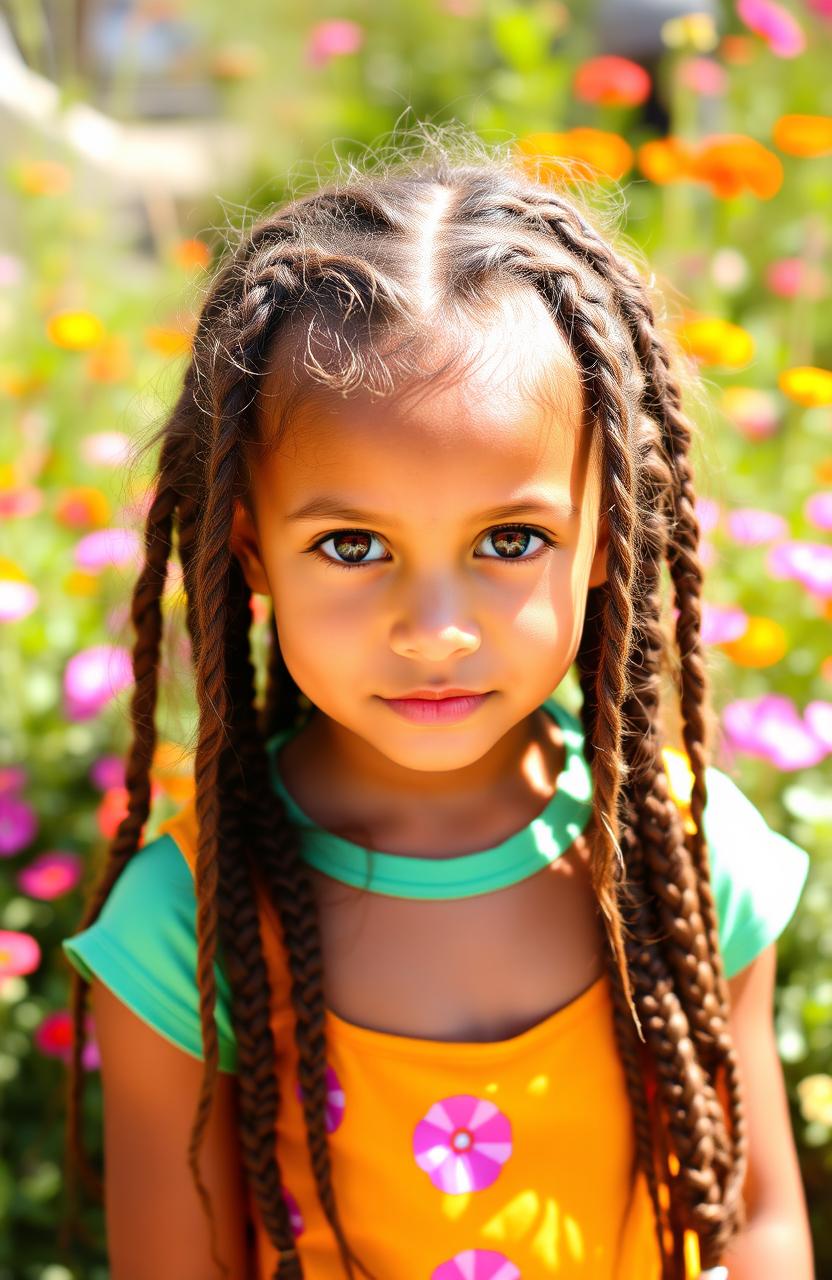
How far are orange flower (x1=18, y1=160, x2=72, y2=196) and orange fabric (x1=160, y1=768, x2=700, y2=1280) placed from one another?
1.91 metres

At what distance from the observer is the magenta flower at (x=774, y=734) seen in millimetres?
1571

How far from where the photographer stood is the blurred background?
1.62 metres

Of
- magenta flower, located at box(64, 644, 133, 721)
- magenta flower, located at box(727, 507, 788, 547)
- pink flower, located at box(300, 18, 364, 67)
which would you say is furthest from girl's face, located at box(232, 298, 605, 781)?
pink flower, located at box(300, 18, 364, 67)

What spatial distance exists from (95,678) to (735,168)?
4.25ft

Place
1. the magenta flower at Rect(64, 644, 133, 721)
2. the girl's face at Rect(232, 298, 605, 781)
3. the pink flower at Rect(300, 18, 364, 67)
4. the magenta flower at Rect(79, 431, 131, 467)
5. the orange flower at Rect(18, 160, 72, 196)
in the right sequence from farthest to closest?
1. the pink flower at Rect(300, 18, 364, 67)
2. the orange flower at Rect(18, 160, 72, 196)
3. the magenta flower at Rect(79, 431, 131, 467)
4. the magenta flower at Rect(64, 644, 133, 721)
5. the girl's face at Rect(232, 298, 605, 781)

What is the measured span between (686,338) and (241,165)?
2342mm

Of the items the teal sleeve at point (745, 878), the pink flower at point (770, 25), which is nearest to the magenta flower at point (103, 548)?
the teal sleeve at point (745, 878)

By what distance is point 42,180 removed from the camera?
2.60m

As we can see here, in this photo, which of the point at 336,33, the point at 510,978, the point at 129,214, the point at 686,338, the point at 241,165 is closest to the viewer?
the point at 510,978

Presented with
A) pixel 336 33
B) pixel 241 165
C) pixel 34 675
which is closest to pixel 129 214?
pixel 241 165

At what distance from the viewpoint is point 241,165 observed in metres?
3.85

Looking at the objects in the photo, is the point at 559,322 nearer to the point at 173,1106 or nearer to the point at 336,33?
the point at 173,1106

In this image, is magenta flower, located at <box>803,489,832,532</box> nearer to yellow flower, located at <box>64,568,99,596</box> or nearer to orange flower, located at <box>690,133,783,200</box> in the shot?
orange flower, located at <box>690,133,783,200</box>

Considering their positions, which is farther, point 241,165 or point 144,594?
point 241,165
